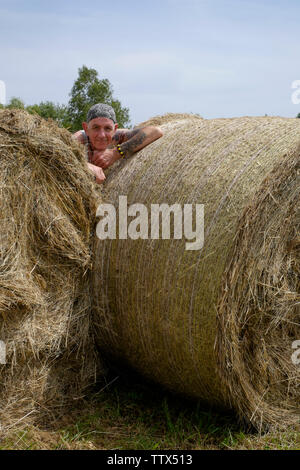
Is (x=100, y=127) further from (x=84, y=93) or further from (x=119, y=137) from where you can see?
(x=84, y=93)

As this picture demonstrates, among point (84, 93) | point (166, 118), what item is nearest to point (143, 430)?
A: point (166, 118)

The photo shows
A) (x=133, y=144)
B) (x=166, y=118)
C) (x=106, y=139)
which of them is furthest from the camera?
(x=166, y=118)

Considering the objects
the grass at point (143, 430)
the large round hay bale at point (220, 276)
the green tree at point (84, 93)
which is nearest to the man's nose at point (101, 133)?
the large round hay bale at point (220, 276)

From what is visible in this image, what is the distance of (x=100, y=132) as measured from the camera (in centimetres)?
483

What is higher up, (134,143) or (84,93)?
(84,93)

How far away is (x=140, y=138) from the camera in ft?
14.5

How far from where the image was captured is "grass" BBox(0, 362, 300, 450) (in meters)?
3.59

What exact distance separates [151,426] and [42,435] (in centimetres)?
75

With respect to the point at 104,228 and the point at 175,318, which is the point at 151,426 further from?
the point at 104,228

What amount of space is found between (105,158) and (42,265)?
1.12 meters

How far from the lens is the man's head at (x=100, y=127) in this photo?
4.81 meters

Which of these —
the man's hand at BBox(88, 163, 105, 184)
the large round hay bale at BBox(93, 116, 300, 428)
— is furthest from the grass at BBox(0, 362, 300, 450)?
the man's hand at BBox(88, 163, 105, 184)

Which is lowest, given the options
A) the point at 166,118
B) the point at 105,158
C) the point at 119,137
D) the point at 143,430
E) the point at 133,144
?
the point at 143,430

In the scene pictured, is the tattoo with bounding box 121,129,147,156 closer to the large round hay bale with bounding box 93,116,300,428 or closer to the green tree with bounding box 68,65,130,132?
the large round hay bale with bounding box 93,116,300,428
